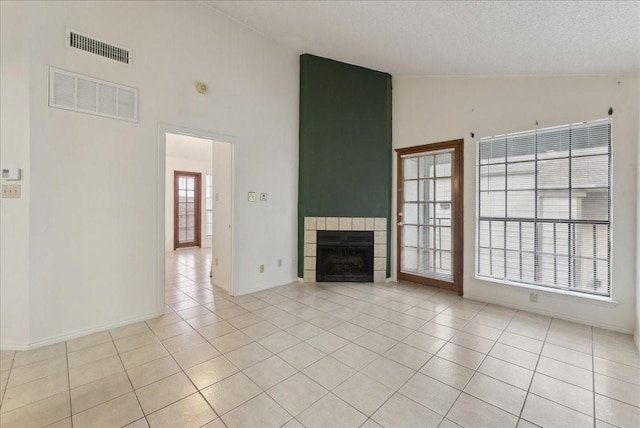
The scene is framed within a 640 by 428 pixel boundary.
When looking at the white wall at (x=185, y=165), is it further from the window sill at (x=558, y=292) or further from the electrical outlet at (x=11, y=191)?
the window sill at (x=558, y=292)

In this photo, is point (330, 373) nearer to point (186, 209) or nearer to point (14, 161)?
point (14, 161)

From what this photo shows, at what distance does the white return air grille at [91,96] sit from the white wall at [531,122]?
3.64 metres

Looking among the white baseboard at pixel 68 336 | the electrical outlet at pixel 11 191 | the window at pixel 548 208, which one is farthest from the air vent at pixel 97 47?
the window at pixel 548 208

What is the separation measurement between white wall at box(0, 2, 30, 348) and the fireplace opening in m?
3.27

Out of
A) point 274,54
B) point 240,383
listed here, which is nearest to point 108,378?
point 240,383

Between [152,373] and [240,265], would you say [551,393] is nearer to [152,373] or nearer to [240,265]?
[152,373]

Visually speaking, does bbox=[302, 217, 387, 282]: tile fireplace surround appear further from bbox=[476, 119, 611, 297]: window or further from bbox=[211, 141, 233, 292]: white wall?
bbox=[476, 119, 611, 297]: window

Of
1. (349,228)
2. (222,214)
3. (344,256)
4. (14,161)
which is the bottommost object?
(344,256)

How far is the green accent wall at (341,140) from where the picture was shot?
175 inches

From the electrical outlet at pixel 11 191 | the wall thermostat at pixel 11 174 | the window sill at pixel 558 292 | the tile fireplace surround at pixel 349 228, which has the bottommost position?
the window sill at pixel 558 292

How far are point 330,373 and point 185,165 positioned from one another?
7.44m

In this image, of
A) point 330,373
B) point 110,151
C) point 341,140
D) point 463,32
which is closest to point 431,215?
point 341,140

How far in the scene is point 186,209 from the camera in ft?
26.4

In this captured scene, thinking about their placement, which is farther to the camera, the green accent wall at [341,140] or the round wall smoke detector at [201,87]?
the green accent wall at [341,140]
